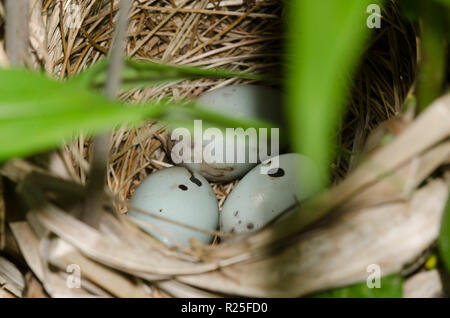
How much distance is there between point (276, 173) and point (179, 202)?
139 millimetres

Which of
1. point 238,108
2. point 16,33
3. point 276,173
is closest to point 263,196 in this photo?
point 276,173

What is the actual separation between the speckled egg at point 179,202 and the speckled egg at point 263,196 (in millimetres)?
30

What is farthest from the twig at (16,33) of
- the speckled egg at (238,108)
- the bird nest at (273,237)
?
the speckled egg at (238,108)

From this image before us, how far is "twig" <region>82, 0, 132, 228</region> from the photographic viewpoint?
1.03 ft

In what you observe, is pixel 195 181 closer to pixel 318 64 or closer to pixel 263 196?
pixel 263 196

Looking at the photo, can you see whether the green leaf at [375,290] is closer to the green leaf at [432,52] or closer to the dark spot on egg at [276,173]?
the green leaf at [432,52]

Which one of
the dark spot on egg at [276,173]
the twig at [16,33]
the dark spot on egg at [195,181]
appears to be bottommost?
the dark spot on egg at [195,181]

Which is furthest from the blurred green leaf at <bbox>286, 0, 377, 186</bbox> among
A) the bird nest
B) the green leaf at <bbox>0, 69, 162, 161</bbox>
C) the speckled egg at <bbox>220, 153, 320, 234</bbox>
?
the speckled egg at <bbox>220, 153, 320, 234</bbox>

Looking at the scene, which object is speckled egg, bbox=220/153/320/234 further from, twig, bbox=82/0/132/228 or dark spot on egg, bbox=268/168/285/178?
twig, bbox=82/0/132/228

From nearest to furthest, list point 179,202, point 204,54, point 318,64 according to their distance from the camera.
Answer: point 318,64 → point 179,202 → point 204,54

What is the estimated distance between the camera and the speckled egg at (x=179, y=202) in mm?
667

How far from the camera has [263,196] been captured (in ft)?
2.28

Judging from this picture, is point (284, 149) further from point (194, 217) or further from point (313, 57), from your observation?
point (313, 57)
